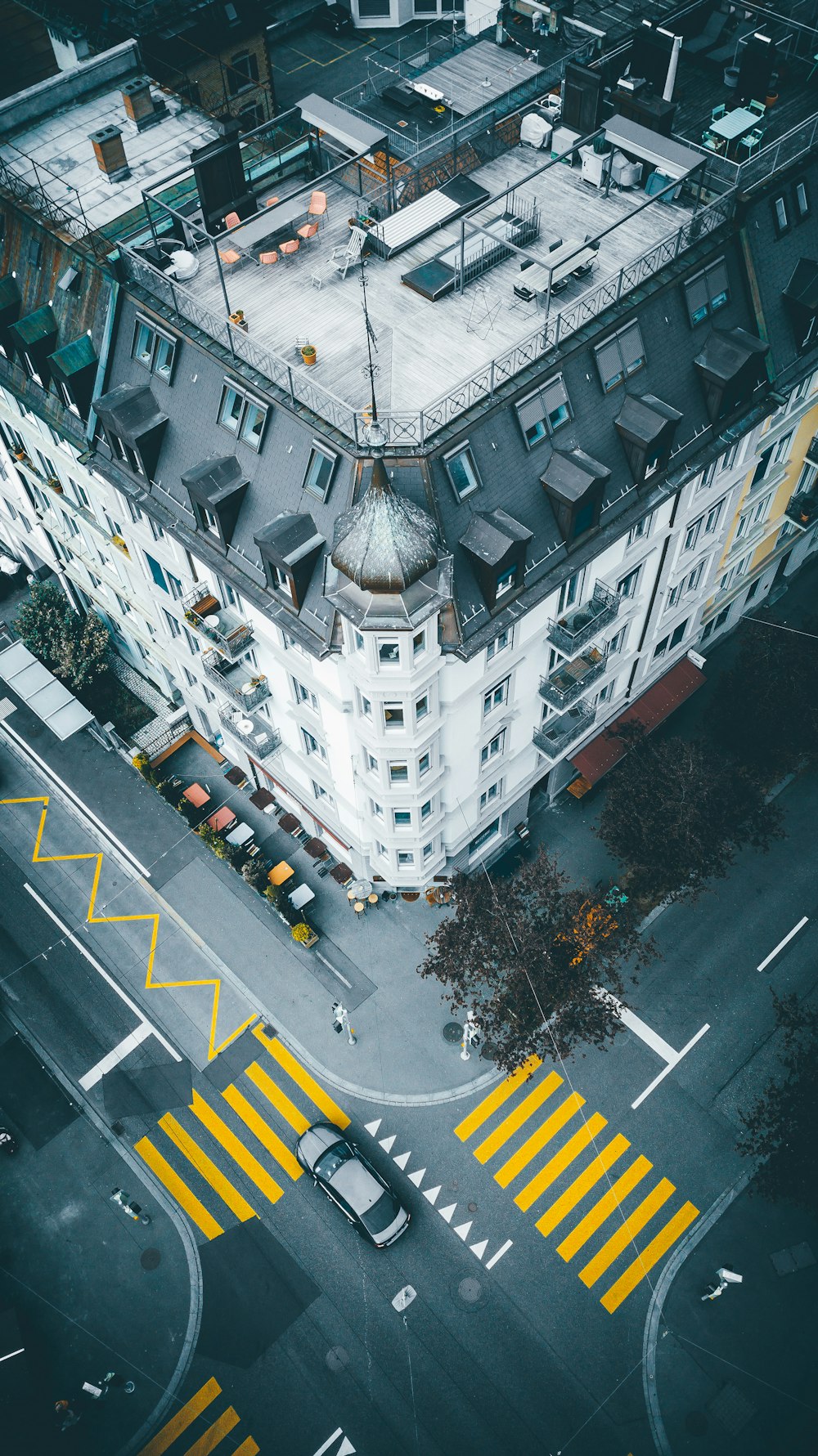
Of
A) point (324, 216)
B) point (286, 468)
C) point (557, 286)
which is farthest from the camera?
point (324, 216)

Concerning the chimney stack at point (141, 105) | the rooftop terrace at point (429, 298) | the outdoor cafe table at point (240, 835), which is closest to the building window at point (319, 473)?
the rooftop terrace at point (429, 298)

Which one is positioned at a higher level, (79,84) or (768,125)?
(79,84)

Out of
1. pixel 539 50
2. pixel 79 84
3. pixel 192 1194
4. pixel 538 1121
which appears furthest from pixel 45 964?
pixel 539 50

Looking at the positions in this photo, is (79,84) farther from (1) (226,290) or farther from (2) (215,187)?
(1) (226,290)

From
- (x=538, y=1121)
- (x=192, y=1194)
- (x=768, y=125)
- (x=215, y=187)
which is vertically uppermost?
(x=215, y=187)

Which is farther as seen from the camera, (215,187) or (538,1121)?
(538,1121)

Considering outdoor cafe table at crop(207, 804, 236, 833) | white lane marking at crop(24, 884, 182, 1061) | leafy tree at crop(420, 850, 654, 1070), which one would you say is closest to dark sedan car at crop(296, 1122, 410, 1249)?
leafy tree at crop(420, 850, 654, 1070)

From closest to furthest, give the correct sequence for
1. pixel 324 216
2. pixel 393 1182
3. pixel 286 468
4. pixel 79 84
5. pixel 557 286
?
pixel 286 468
pixel 557 286
pixel 324 216
pixel 393 1182
pixel 79 84

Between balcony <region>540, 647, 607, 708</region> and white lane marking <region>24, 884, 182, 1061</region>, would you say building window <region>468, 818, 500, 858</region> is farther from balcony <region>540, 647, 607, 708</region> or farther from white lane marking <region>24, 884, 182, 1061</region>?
white lane marking <region>24, 884, 182, 1061</region>
